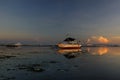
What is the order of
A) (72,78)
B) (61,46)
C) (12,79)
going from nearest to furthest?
(12,79)
(72,78)
(61,46)

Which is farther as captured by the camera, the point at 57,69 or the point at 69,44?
the point at 69,44

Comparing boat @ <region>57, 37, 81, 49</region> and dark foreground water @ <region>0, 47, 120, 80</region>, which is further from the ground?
boat @ <region>57, 37, 81, 49</region>

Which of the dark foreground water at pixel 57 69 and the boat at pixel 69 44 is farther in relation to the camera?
the boat at pixel 69 44

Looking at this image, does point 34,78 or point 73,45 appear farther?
point 73,45

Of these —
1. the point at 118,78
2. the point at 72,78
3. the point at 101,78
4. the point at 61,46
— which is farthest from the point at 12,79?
the point at 61,46

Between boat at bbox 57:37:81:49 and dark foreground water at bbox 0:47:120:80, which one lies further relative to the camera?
boat at bbox 57:37:81:49

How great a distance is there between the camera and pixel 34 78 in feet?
63.7

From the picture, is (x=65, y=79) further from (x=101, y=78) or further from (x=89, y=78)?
(x=101, y=78)

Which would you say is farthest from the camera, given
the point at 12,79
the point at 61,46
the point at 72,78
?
the point at 61,46

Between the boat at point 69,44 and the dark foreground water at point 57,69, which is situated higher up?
the boat at point 69,44

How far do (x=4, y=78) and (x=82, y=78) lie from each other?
7853 mm

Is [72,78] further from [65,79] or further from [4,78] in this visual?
[4,78]

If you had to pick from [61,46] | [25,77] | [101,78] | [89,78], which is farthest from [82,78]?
[61,46]

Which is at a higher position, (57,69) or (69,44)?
(69,44)
